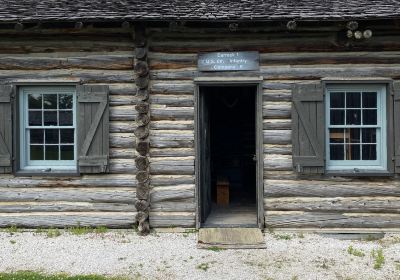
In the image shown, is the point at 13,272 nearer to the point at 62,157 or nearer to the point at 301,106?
the point at 62,157

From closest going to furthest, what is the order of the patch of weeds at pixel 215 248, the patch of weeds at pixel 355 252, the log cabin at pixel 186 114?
the patch of weeds at pixel 355 252 → the patch of weeds at pixel 215 248 → the log cabin at pixel 186 114

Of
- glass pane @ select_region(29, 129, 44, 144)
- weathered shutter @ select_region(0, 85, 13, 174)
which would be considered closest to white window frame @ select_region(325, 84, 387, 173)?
glass pane @ select_region(29, 129, 44, 144)

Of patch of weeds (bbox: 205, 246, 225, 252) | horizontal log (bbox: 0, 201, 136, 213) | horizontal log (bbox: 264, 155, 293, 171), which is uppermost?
horizontal log (bbox: 264, 155, 293, 171)

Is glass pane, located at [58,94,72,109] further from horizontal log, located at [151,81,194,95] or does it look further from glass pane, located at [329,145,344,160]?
glass pane, located at [329,145,344,160]

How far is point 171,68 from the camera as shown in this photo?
7.80 m

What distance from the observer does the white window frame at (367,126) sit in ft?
25.3

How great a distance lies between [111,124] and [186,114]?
141 cm

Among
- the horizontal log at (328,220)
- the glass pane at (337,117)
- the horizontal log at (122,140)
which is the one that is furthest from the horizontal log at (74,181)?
the glass pane at (337,117)

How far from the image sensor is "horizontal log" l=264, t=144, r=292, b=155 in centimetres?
773

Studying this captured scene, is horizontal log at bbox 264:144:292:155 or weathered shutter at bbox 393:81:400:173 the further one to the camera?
horizontal log at bbox 264:144:292:155

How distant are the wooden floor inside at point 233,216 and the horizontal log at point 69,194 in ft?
5.56

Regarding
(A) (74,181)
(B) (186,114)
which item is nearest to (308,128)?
(B) (186,114)

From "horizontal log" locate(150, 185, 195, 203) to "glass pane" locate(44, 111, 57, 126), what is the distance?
7.61 feet

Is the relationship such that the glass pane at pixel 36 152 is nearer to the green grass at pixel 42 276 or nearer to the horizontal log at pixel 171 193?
the horizontal log at pixel 171 193
